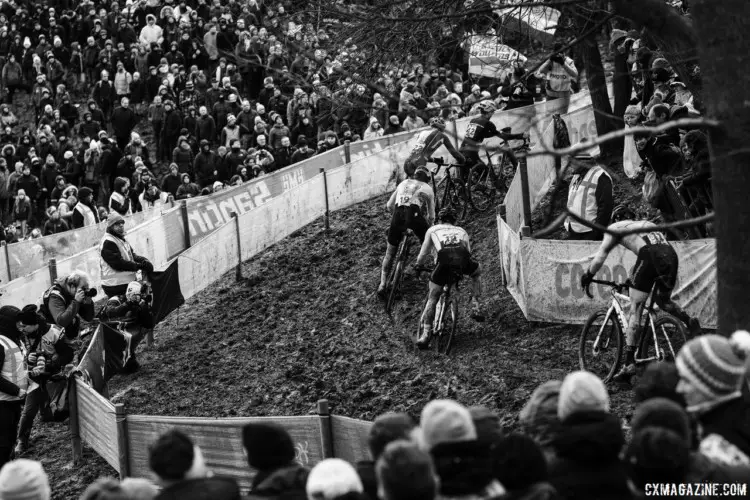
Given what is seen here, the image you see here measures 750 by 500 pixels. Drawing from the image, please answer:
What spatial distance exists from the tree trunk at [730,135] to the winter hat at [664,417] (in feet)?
6.21

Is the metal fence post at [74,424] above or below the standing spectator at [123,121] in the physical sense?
below

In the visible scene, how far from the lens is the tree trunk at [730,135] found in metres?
7.01

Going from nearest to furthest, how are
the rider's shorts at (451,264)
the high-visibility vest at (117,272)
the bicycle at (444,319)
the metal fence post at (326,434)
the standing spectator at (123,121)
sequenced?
1. the metal fence post at (326,434)
2. the rider's shorts at (451,264)
3. the bicycle at (444,319)
4. the high-visibility vest at (117,272)
5. the standing spectator at (123,121)

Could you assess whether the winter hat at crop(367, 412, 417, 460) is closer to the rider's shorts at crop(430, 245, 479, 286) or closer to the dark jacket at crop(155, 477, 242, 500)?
the dark jacket at crop(155, 477, 242, 500)

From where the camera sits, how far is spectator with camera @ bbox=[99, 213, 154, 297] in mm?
15320

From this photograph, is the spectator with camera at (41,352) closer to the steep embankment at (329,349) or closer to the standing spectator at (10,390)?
the standing spectator at (10,390)

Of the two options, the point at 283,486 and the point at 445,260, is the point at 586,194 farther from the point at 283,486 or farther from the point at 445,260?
the point at 283,486

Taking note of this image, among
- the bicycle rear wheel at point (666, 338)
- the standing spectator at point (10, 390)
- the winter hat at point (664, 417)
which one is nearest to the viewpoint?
the winter hat at point (664, 417)

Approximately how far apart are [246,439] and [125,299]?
952cm

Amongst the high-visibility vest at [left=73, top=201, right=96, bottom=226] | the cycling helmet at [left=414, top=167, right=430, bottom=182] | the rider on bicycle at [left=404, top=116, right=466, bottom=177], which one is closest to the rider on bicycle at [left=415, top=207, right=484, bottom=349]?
the cycling helmet at [left=414, top=167, right=430, bottom=182]

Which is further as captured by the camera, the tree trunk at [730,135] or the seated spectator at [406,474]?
the tree trunk at [730,135]

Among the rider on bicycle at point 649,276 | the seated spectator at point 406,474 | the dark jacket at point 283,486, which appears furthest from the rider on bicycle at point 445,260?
the seated spectator at point 406,474

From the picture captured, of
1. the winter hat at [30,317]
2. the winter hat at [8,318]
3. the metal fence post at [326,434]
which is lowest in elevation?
the metal fence post at [326,434]

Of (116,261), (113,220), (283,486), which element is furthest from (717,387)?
(113,220)
